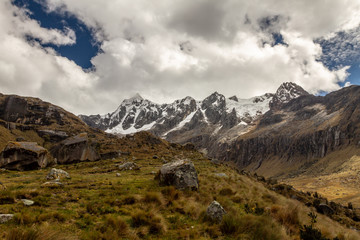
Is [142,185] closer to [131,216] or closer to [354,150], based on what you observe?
[131,216]

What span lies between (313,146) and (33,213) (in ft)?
691

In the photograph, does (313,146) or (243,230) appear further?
(313,146)

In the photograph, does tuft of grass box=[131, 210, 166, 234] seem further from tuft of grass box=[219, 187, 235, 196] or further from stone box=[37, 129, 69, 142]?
stone box=[37, 129, 69, 142]

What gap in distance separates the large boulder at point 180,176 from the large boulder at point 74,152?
25.9m

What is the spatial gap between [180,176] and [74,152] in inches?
1131

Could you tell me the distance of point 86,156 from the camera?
3653 centimetres

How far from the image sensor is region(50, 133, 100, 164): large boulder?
117 ft

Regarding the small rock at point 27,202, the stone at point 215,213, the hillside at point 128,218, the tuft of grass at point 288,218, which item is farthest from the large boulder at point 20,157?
the tuft of grass at point 288,218

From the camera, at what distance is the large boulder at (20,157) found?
26.9 meters

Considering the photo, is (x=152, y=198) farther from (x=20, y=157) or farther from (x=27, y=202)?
(x=20, y=157)

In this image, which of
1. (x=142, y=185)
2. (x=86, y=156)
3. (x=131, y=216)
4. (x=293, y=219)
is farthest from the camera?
(x=86, y=156)

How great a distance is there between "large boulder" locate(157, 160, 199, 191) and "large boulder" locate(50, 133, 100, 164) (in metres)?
25.9

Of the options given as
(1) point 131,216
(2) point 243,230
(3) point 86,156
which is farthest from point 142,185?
(3) point 86,156

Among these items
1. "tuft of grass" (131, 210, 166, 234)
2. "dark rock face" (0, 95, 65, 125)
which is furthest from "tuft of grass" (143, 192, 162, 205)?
"dark rock face" (0, 95, 65, 125)
